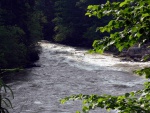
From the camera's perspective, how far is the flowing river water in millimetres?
17406

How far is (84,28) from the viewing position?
47.5 meters

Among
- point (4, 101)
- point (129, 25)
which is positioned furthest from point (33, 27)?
point (129, 25)

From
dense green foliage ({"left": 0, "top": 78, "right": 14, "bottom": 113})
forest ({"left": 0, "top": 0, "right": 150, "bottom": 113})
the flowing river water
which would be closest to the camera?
forest ({"left": 0, "top": 0, "right": 150, "bottom": 113})

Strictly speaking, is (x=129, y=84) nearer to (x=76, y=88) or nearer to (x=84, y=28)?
(x=76, y=88)

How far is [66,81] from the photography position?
22953mm

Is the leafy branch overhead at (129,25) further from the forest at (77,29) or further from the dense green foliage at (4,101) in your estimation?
the dense green foliage at (4,101)

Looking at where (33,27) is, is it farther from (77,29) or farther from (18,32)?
(77,29)

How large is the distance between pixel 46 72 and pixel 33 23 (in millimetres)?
9101

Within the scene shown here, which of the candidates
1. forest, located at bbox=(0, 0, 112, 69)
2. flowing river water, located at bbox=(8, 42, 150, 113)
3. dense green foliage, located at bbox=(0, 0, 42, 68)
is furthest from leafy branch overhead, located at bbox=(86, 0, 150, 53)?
dense green foliage, located at bbox=(0, 0, 42, 68)

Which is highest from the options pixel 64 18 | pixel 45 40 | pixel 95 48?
pixel 95 48

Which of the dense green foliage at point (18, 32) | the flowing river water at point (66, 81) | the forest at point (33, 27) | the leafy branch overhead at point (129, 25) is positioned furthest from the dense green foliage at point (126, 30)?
the dense green foliage at point (18, 32)

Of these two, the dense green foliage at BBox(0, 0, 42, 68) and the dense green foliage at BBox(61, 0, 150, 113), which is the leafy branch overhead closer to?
the dense green foliage at BBox(61, 0, 150, 113)

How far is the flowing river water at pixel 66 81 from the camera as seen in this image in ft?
57.1

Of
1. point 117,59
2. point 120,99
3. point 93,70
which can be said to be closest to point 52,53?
point 117,59
